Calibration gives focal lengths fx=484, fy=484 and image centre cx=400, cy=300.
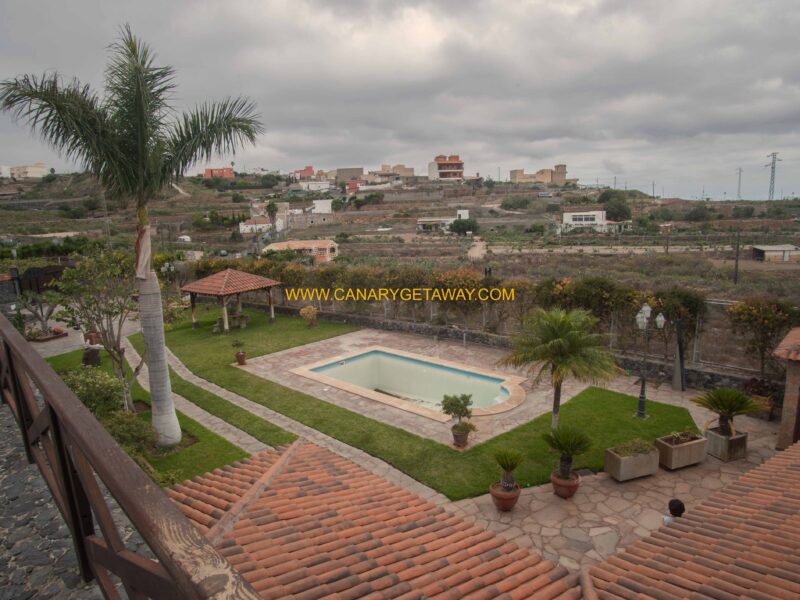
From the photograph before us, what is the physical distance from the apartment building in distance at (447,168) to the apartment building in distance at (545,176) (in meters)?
34.9

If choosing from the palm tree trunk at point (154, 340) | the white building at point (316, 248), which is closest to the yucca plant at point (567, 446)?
the palm tree trunk at point (154, 340)

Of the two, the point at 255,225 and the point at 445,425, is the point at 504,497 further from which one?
the point at 255,225

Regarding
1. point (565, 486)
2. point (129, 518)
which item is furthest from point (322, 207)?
point (129, 518)

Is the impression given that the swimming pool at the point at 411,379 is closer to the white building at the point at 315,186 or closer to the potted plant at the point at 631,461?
the potted plant at the point at 631,461

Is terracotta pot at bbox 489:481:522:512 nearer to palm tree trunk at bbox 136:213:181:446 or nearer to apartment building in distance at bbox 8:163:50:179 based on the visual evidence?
palm tree trunk at bbox 136:213:181:446

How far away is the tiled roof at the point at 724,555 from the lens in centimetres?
397

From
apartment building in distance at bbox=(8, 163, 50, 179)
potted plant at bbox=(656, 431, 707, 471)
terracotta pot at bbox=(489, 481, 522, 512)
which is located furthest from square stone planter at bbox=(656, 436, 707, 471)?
apartment building in distance at bbox=(8, 163, 50, 179)

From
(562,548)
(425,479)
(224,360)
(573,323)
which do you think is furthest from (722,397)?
(224,360)

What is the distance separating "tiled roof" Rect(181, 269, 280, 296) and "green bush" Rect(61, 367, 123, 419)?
9.55 m

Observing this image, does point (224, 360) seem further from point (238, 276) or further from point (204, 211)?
point (204, 211)

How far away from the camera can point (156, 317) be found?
1010 centimetres

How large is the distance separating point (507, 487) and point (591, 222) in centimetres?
6718

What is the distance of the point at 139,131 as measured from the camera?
912cm

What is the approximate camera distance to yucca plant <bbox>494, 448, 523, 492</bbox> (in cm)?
805
